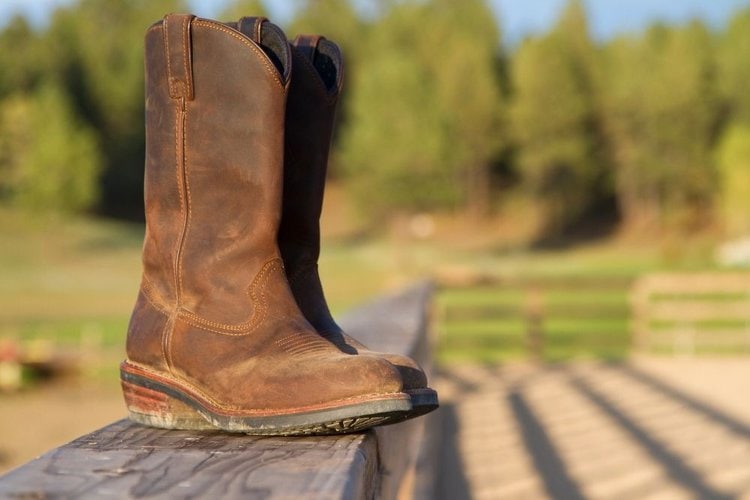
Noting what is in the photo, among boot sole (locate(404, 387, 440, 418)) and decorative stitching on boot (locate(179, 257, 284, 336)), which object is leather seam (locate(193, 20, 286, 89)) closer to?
decorative stitching on boot (locate(179, 257, 284, 336))

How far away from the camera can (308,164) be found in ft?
5.73

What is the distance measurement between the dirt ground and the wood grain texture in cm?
633

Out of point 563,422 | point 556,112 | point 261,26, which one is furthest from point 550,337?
point 556,112

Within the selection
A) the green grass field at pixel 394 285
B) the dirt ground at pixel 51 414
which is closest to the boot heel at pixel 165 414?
the dirt ground at pixel 51 414

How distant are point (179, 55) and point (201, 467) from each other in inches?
26.7

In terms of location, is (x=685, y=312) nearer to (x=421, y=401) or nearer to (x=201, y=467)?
(x=421, y=401)

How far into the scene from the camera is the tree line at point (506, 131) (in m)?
41.8

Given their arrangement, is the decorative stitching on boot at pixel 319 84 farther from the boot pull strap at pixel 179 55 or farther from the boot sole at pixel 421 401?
the boot sole at pixel 421 401

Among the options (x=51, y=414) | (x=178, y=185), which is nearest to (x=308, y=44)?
(x=178, y=185)

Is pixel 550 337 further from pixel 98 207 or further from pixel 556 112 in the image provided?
pixel 98 207

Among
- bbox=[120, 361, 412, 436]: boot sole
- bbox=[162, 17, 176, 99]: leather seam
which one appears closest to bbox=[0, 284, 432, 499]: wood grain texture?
bbox=[120, 361, 412, 436]: boot sole

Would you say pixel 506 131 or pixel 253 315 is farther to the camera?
pixel 506 131

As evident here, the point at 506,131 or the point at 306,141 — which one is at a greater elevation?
the point at 506,131

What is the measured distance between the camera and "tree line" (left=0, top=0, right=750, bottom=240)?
41844 mm
